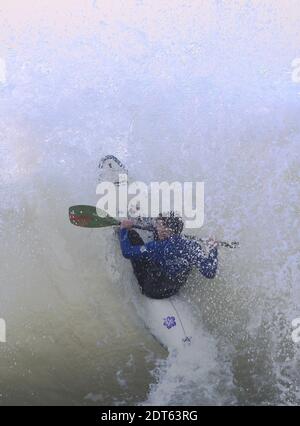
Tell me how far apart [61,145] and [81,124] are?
0.89ft

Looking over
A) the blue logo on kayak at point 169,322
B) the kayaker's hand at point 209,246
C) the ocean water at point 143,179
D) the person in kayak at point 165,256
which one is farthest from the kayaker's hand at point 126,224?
the blue logo on kayak at point 169,322

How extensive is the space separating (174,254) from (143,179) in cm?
87

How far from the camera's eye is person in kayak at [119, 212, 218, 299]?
3.67 metres

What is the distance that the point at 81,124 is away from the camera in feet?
15.0

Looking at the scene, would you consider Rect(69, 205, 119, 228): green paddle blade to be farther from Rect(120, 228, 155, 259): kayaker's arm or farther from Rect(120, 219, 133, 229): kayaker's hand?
Rect(120, 228, 155, 259): kayaker's arm

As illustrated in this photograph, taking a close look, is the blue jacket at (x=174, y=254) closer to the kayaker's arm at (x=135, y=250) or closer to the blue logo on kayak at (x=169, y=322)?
the kayaker's arm at (x=135, y=250)

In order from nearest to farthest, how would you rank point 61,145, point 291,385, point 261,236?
1. point 291,385
2. point 261,236
3. point 61,145

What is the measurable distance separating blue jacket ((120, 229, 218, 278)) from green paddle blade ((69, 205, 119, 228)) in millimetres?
181

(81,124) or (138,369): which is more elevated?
(81,124)

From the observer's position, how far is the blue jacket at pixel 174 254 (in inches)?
144
